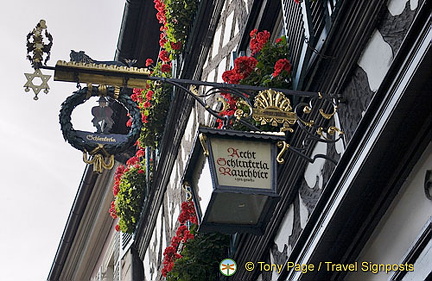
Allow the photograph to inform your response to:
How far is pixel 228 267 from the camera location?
7629mm

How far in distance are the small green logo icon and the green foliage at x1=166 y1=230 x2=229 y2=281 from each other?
34 cm

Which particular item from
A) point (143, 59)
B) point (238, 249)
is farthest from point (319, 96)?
point (143, 59)

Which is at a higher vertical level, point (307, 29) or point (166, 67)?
point (166, 67)

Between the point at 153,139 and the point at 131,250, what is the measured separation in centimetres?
188

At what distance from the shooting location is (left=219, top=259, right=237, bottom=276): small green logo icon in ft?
24.8

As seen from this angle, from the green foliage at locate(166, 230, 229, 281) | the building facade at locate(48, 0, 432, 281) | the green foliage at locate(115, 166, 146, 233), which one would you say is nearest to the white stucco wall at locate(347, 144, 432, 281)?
the building facade at locate(48, 0, 432, 281)

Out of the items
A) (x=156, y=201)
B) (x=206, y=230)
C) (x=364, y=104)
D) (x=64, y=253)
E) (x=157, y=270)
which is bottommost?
(x=206, y=230)

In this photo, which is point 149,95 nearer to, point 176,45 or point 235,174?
point 176,45

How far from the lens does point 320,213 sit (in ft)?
18.5

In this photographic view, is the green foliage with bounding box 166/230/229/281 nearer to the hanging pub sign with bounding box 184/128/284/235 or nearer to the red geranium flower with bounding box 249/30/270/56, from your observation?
the red geranium flower with bounding box 249/30/270/56

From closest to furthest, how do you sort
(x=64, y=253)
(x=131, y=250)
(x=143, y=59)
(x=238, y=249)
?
(x=238, y=249), (x=131, y=250), (x=143, y=59), (x=64, y=253)

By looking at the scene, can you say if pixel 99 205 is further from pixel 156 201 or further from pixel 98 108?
pixel 98 108

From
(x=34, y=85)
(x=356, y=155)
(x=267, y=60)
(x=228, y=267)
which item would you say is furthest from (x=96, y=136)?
(x=356, y=155)

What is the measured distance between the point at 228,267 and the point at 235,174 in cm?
219
